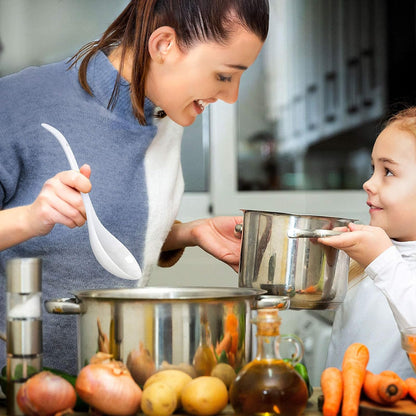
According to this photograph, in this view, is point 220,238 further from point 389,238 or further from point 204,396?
point 204,396

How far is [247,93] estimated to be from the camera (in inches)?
108

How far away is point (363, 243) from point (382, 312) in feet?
1.24

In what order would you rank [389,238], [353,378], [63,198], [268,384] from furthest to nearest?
1. [389,238]
2. [63,198]
3. [353,378]
4. [268,384]

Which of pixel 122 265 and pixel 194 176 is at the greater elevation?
pixel 194 176

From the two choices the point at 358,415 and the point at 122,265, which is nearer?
the point at 358,415

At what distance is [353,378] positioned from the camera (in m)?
0.81

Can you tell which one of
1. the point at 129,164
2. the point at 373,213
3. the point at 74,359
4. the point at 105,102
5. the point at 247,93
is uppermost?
the point at 247,93

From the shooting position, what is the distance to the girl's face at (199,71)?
113 cm

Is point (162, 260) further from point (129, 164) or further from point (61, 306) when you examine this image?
point (61, 306)

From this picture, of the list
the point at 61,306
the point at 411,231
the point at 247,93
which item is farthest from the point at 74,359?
the point at 247,93

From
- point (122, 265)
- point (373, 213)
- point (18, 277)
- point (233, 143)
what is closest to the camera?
point (18, 277)

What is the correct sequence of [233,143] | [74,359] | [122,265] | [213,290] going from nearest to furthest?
[213,290] → [122,265] → [74,359] → [233,143]

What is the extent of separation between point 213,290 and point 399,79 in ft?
7.20

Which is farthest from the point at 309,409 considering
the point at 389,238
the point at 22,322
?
the point at 389,238
